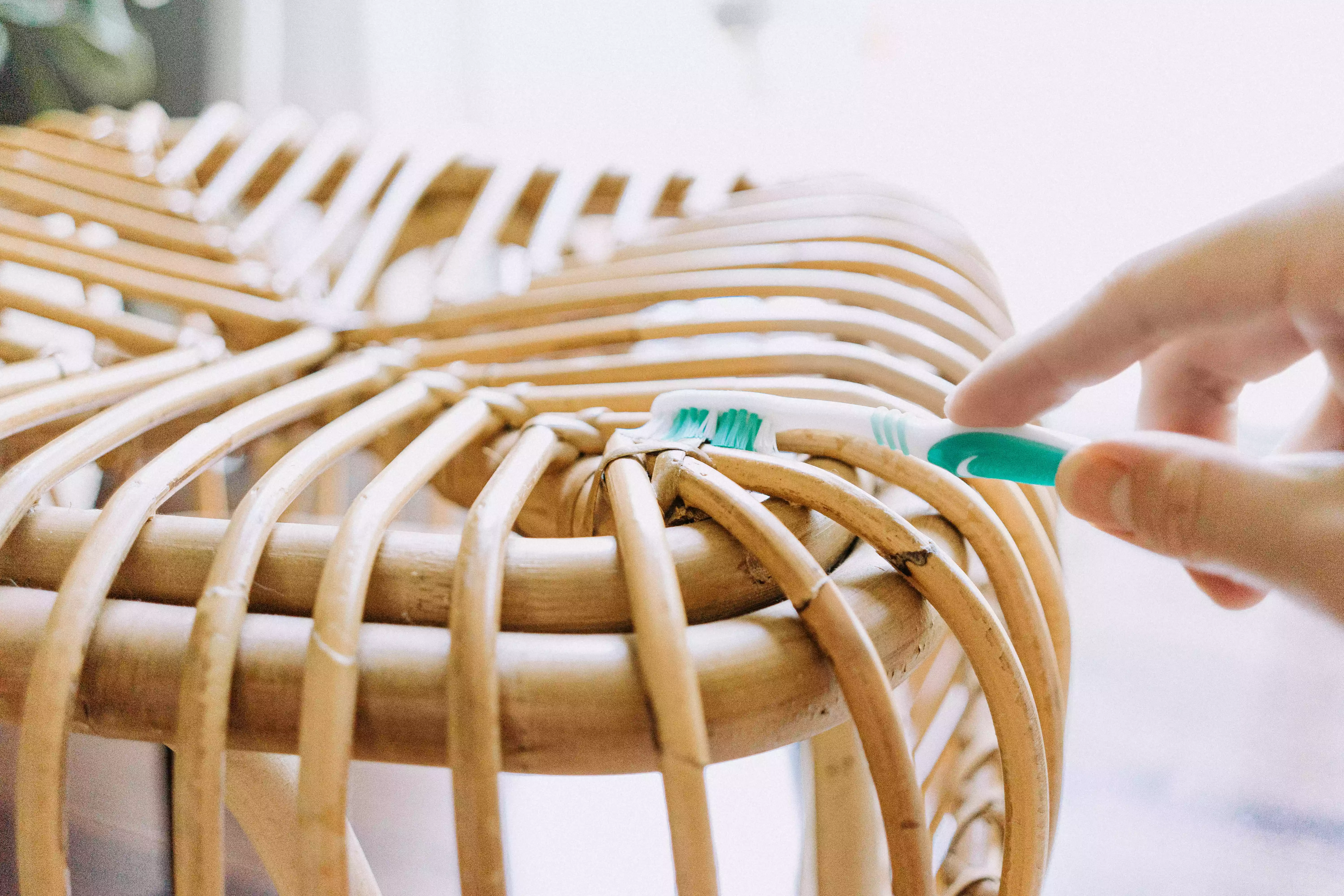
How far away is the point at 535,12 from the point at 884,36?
709mm

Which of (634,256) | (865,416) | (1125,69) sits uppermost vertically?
(1125,69)

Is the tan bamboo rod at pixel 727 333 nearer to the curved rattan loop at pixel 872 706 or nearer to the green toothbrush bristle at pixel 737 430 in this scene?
the green toothbrush bristle at pixel 737 430

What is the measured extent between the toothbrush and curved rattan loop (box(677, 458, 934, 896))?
94 millimetres

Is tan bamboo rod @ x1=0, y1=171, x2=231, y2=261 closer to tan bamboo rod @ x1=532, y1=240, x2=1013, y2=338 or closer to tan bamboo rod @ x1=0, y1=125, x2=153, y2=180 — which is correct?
tan bamboo rod @ x1=0, y1=125, x2=153, y2=180

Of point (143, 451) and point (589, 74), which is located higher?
point (589, 74)

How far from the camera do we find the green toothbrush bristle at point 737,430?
1.21 ft

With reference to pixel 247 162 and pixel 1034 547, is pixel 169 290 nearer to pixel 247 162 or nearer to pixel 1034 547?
pixel 247 162

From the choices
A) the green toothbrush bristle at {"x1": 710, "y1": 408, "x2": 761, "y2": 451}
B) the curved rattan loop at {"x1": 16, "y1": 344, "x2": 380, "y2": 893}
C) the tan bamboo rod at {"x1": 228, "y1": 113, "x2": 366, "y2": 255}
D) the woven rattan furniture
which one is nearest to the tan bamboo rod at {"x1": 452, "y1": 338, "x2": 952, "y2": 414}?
the woven rattan furniture

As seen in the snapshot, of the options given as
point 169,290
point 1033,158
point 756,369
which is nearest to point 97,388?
point 169,290

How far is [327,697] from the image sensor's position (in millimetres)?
233

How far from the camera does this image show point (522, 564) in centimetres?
27

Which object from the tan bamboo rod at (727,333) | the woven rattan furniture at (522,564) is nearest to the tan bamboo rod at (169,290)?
the woven rattan furniture at (522,564)

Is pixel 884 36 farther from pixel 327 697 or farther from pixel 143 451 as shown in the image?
pixel 327 697

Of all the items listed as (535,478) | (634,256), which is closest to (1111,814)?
(634,256)
